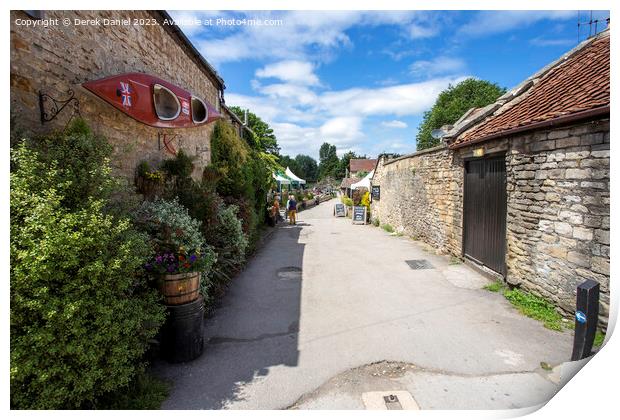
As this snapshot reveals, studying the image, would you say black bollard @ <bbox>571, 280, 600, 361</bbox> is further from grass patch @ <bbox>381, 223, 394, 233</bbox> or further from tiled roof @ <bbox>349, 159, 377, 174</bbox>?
tiled roof @ <bbox>349, 159, 377, 174</bbox>

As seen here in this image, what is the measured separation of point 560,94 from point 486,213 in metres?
2.60

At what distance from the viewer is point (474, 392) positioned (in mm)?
3117

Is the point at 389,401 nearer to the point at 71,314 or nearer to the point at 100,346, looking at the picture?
the point at 100,346

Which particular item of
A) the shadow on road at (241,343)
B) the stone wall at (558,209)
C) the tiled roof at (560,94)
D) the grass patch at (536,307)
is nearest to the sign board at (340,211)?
the tiled roof at (560,94)

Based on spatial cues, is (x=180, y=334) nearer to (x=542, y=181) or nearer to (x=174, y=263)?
(x=174, y=263)

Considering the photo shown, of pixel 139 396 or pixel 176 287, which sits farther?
pixel 176 287

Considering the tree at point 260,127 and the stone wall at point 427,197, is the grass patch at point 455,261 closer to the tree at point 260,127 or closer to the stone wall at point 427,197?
the stone wall at point 427,197

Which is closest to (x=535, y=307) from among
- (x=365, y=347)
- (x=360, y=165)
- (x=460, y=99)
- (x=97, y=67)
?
(x=365, y=347)

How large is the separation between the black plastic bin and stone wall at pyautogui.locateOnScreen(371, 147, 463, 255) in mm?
6977

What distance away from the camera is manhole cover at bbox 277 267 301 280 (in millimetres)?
7168

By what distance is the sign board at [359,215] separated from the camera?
1811 centimetres

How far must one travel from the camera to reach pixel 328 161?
9138 centimetres

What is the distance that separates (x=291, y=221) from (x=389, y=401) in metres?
14.6

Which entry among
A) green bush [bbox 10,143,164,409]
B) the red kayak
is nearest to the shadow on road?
green bush [bbox 10,143,164,409]
